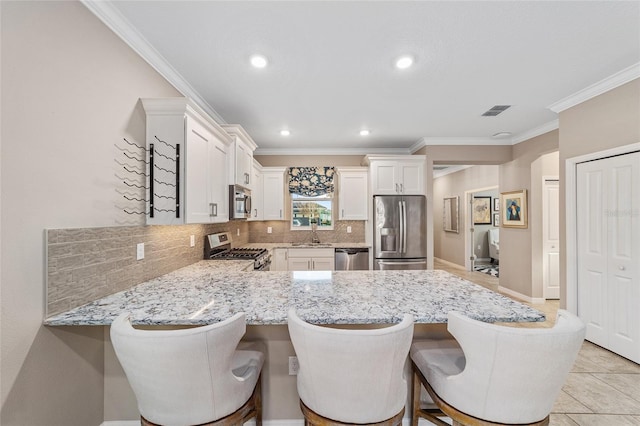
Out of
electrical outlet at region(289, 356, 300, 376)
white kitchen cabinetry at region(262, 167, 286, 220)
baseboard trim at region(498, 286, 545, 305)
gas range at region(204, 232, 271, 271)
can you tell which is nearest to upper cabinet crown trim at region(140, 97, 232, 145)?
gas range at region(204, 232, 271, 271)

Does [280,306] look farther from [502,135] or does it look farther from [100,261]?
[502,135]

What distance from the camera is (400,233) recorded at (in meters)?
4.40

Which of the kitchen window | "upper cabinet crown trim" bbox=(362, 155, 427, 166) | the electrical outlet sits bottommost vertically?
the electrical outlet

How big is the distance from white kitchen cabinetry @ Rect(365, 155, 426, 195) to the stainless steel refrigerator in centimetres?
13

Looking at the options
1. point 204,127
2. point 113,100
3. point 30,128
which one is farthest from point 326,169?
point 30,128

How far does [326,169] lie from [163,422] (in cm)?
434

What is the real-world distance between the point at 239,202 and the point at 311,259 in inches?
69.5

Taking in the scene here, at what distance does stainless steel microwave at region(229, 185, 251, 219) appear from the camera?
3.01 meters

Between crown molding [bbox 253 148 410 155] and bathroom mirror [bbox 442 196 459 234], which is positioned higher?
crown molding [bbox 253 148 410 155]

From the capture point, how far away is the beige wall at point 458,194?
6.22 meters

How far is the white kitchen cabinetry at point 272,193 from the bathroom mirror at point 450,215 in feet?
16.0

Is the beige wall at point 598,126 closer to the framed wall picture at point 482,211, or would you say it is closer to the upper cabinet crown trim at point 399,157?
the upper cabinet crown trim at point 399,157

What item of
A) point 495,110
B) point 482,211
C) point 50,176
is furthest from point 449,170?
point 50,176

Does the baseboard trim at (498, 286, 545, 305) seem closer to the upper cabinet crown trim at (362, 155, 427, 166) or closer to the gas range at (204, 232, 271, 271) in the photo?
the upper cabinet crown trim at (362, 155, 427, 166)
